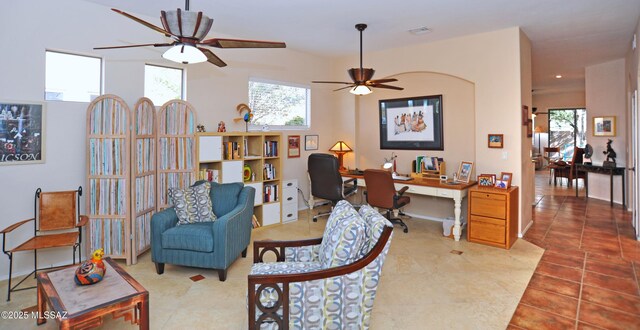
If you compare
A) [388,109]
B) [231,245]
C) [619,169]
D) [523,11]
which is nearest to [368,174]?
[388,109]

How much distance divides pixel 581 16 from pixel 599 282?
3.18 meters

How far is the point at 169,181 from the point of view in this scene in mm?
4363

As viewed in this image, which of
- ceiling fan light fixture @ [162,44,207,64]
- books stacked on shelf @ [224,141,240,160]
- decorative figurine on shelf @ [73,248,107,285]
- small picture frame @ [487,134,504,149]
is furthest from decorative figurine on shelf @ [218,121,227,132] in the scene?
small picture frame @ [487,134,504,149]

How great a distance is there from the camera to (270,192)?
5469 millimetres

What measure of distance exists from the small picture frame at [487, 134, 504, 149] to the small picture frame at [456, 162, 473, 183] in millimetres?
387

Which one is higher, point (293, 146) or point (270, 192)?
point (293, 146)

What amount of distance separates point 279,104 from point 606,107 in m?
6.72

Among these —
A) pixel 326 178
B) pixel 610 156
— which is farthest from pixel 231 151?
pixel 610 156

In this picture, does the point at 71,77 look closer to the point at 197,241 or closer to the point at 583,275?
the point at 197,241

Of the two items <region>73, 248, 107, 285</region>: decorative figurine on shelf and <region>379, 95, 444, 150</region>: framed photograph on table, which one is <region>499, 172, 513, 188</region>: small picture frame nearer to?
<region>379, 95, 444, 150</region>: framed photograph on table

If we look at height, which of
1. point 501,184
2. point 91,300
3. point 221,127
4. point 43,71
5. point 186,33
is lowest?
point 91,300

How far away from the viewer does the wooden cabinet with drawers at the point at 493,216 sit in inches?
174

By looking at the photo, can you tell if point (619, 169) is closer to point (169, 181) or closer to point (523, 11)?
point (523, 11)

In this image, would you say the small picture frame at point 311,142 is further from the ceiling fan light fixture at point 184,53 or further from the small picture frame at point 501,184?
the ceiling fan light fixture at point 184,53
